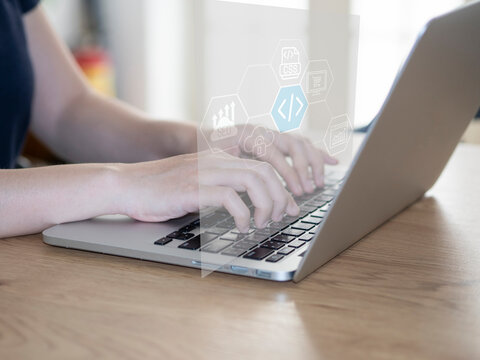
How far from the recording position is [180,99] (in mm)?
4324

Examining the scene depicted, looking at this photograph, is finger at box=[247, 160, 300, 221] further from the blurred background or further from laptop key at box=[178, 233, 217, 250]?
the blurred background

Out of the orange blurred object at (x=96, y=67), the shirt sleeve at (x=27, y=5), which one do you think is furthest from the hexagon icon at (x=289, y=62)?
the orange blurred object at (x=96, y=67)

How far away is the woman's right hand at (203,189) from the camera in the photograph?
686 mm

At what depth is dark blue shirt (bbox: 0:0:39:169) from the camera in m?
1.25

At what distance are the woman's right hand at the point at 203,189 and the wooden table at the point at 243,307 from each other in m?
0.08

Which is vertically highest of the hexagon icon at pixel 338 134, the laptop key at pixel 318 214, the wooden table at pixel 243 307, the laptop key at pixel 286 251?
the hexagon icon at pixel 338 134

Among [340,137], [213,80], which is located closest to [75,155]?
[340,137]

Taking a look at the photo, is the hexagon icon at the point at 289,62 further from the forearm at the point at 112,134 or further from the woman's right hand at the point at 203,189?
the forearm at the point at 112,134

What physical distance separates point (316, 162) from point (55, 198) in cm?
36

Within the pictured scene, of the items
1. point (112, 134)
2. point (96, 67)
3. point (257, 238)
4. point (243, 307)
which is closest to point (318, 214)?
point (257, 238)

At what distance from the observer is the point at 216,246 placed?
677mm

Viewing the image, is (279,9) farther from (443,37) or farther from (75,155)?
(75,155)

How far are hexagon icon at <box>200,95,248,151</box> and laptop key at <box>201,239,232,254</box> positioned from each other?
0.11 m
